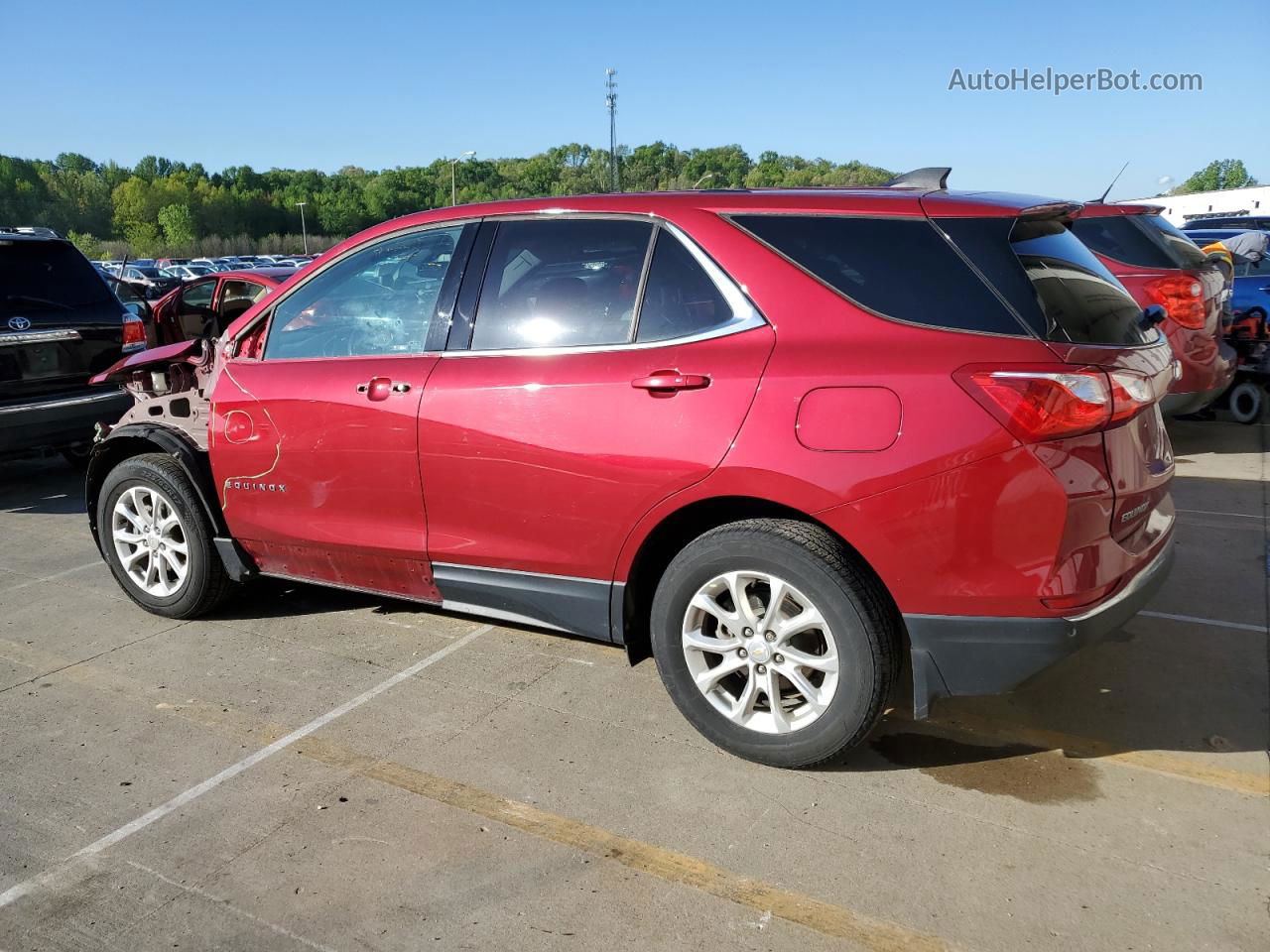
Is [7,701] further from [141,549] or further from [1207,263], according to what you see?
[1207,263]

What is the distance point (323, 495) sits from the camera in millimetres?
4234

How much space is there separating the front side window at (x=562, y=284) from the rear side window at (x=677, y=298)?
0.20 feet

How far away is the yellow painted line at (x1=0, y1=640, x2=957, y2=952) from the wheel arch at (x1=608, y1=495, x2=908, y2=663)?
0.74m

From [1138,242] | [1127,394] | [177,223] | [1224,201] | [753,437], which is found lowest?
[753,437]

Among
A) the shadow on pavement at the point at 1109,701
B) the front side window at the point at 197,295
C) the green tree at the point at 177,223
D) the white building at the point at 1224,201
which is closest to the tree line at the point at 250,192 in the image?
the green tree at the point at 177,223

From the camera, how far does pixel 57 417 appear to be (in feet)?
23.8

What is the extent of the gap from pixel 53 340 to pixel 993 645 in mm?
7105

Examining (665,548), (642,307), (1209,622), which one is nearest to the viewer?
(642,307)

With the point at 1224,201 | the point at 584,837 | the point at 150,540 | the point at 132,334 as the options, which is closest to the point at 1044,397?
the point at 584,837

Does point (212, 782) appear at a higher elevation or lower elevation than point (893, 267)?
lower

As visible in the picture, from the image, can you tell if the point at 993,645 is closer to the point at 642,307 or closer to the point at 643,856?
the point at 643,856

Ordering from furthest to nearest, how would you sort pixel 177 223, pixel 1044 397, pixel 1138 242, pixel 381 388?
pixel 177 223
pixel 1138 242
pixel 381 388
pixel 1044 397

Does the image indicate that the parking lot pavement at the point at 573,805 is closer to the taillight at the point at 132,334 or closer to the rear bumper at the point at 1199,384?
the rear bumper at the point at 1199,384

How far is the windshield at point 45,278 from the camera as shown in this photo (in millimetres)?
7285
